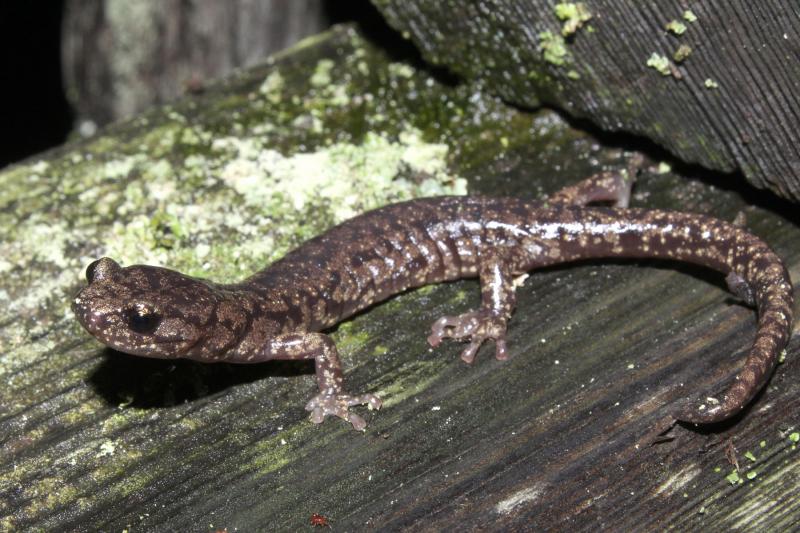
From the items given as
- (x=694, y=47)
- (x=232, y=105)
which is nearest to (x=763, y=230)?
(x=694, y=47)

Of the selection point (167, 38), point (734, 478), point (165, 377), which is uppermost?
point (734, 478)

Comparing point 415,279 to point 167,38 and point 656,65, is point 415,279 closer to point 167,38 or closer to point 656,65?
point 656,65

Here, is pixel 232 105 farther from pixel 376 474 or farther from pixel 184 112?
pixel 376 474

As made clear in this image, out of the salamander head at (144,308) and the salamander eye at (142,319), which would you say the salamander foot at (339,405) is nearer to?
the salamander head at (144,308)

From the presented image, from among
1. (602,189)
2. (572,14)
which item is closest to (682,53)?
(572,14)

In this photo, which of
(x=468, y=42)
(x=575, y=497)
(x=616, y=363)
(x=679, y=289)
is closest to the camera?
(x=575, y=497)

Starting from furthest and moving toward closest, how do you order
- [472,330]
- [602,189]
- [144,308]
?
[602,189], [472,330], [144,308]

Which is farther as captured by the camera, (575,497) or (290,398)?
(290,398)
